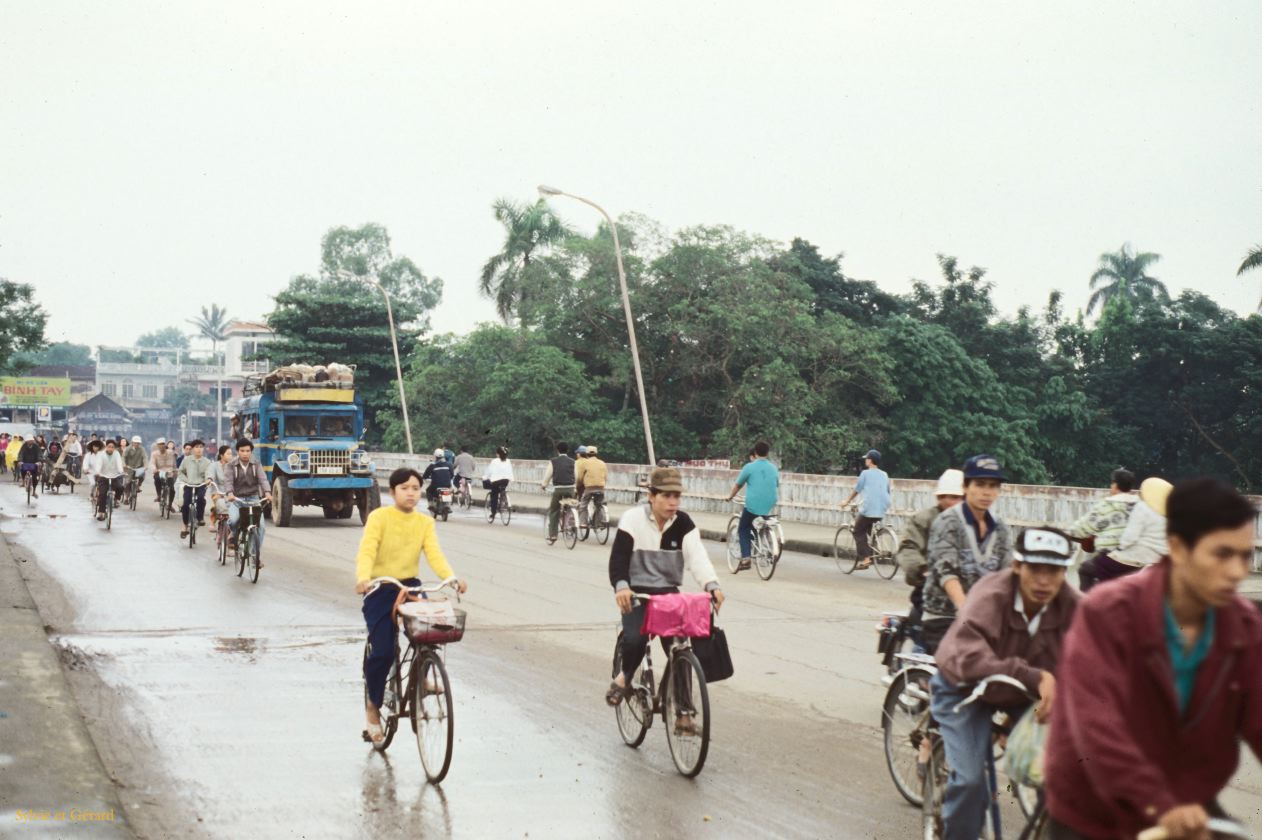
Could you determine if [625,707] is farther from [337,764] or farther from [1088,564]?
[1088,564]

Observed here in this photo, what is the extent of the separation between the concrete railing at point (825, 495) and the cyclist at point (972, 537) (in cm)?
1360

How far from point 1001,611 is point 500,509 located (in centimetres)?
2541

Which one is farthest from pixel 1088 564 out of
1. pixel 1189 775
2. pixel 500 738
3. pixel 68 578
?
pixel 68 578

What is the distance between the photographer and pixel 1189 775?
3031 mm

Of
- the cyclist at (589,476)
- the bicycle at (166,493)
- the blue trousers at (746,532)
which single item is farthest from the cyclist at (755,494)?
the bicycle at (166,493)

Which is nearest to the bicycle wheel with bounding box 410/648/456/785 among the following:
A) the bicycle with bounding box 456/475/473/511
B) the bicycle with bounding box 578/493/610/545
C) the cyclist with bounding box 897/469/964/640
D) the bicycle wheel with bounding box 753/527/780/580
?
the cyclist with bounding box 897/469/964/640

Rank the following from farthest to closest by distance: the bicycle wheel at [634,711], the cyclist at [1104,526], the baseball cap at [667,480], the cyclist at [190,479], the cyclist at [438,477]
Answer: the cyclist at [438,477]
the cyclist at [190,479]
the cyclist at [1104,526]
the bicycle wheel at [634,711]
the baseball cap at [667,480]

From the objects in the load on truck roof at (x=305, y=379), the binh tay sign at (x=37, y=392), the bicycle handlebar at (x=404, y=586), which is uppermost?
the binh tay sign at (x=37, y=392)

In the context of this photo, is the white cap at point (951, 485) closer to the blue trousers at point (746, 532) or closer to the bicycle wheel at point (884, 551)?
the blue trousers at point (746, 532)

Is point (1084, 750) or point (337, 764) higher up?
point (1084, 750)

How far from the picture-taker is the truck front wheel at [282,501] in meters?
26.1

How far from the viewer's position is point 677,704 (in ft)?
23.6

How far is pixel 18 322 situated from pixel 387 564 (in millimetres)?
56858

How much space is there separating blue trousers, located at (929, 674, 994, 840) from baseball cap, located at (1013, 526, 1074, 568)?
65 centimetres
